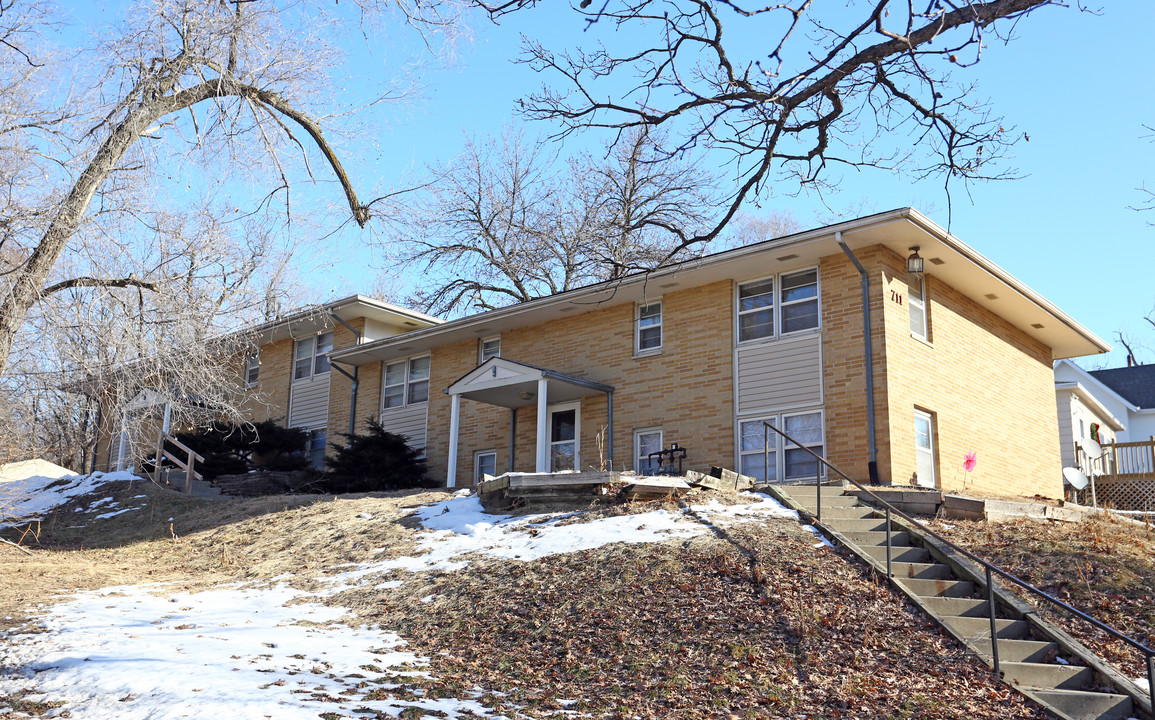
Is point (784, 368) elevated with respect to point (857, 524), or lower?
elevated

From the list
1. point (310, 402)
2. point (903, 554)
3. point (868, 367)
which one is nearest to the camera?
point (903, 554)

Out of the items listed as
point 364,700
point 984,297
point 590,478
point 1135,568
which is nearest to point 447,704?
point 364,700

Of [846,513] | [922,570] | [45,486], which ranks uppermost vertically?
[45,486]

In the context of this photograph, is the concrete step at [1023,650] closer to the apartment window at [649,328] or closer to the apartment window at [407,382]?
the apartment window at [649,328]

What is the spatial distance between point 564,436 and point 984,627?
1117cm

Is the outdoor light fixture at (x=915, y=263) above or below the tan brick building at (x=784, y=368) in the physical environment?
above

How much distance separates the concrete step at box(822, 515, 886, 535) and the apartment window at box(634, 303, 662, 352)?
273 inches

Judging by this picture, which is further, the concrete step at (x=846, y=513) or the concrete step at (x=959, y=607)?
the concrete step at (x=846, y=513)

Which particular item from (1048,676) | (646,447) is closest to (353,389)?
(646,447)

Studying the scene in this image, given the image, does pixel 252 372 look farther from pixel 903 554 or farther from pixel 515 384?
pixel 903 554

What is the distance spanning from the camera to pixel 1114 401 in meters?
33.8

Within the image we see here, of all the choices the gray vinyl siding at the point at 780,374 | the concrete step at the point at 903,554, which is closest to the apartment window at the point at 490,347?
the gray vinyl siding at the point at 780,374

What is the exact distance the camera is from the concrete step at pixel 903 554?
10.2m

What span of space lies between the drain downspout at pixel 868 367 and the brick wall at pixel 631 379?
2.49 m
